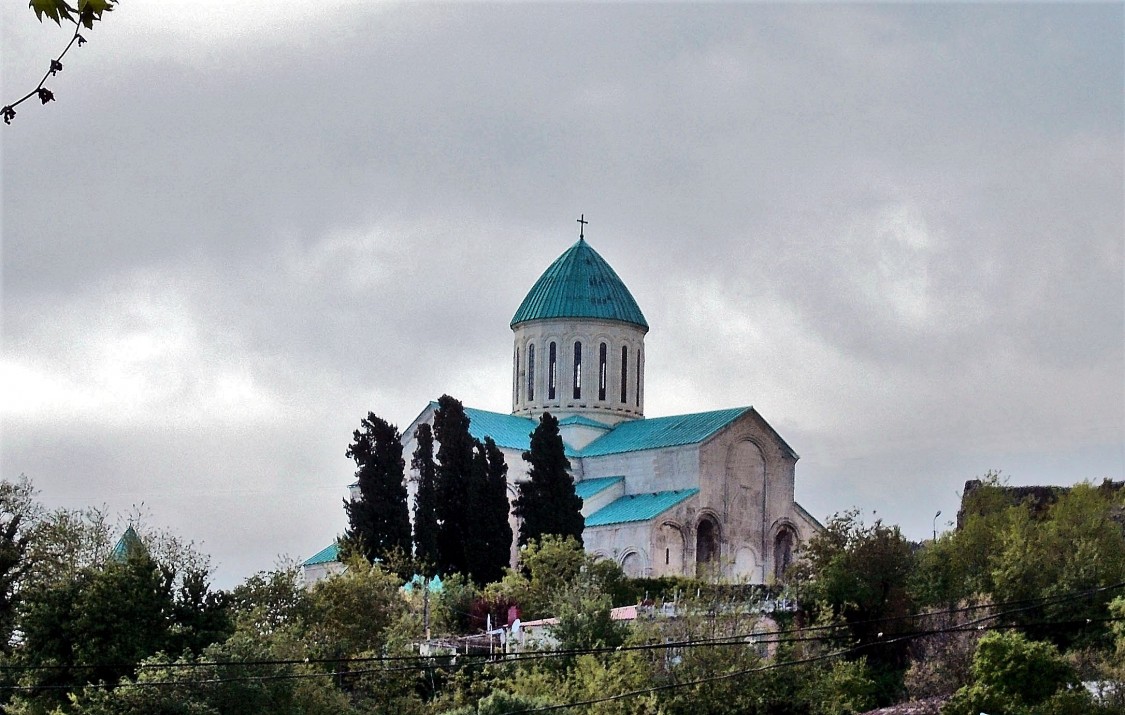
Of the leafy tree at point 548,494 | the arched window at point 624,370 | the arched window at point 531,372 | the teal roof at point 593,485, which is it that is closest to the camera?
the leafy tree at point 548,494

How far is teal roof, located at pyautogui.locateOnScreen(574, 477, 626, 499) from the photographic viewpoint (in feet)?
179

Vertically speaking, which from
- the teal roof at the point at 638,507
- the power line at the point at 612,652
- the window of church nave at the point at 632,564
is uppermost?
the teal roof at the point at 638,507

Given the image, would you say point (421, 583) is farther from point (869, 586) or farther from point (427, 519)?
point (869, 586)

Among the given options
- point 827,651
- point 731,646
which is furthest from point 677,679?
point 827,651

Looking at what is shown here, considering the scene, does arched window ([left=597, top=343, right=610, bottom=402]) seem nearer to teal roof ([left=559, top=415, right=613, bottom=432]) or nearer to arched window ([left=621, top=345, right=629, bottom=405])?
arched window ([left=621, top=345, right=629, bottom=405])

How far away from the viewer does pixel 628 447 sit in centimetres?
5522

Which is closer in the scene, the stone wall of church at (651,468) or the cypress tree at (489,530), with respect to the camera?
the cypress tree at (489,530)

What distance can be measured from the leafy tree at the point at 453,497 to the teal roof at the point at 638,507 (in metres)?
6.81

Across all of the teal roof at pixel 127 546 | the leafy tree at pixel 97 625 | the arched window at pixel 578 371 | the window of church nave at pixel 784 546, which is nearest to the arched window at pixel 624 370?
the arched window at pixel 578 371

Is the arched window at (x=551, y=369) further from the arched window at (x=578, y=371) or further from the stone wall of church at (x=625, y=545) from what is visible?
the stone wall of church at (x=625, y=545)

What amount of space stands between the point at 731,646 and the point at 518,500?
15691mm

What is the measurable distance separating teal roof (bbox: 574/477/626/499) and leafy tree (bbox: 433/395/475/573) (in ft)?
26.3

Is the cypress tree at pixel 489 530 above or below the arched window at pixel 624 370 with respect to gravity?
below

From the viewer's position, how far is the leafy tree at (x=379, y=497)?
149ft
